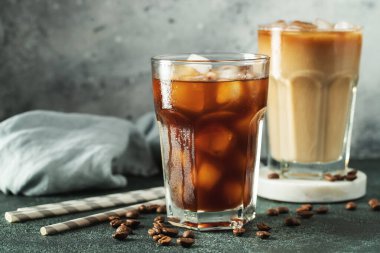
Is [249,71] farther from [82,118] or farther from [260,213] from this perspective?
[82,118]

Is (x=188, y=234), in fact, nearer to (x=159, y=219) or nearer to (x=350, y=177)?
(x=159, y=219)

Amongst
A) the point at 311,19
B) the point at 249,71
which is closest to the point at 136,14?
the point at 311,19

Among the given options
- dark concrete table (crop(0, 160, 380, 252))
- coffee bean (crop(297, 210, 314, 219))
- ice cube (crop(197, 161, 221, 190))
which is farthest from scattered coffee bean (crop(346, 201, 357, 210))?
ice cube (crop(197, 161, 221, 190))

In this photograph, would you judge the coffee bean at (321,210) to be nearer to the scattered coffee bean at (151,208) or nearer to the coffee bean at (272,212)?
the coffee bean at (272,212)

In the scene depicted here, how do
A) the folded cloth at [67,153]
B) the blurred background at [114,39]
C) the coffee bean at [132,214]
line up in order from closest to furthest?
1. the coffee bean at [132,214]
2. the folded cloth at [67,153]
3. the blurred background at [114,39]

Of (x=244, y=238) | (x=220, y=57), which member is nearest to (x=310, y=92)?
(x=220, y=57)

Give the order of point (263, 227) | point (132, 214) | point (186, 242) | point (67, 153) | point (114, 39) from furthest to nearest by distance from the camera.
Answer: point (114, 39) < point (67, 153) < point (132, 214) < point (263, 227) < point (186, 242)

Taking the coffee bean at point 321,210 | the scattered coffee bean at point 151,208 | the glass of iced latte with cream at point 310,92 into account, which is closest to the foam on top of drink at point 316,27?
the glass of iced latte with cream at point 310,92
